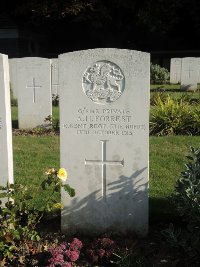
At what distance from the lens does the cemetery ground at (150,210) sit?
13.0 feet

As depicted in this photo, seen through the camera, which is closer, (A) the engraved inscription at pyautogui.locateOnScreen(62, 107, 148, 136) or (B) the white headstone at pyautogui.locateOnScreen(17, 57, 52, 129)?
(A) the engraved inscription at pyautogui.locateOnScreen(62, 107, 148, 136)

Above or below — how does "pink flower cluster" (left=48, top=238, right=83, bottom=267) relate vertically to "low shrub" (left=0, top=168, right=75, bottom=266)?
below

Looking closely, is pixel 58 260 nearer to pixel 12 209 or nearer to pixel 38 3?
pixel 12 209

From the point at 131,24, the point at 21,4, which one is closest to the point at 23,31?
the point at 21,4

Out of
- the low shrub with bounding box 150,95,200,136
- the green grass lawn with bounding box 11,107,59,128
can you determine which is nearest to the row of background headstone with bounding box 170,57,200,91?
the green grass lawn with bounding box 11,107,59,128

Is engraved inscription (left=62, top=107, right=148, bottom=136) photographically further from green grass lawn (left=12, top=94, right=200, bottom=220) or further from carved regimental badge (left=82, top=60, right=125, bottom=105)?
green grass lawn (left=12, top=94, right=200, bottom=220)

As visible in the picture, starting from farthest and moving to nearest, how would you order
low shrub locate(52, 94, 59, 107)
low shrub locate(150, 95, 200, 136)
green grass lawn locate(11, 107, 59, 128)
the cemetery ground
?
low shrub locate(52, 94, 59, 107) → green grass lawn locate(11, 107, 59, 128) → low shrub locate(150, 95, 200, 136) → the cemetery ground

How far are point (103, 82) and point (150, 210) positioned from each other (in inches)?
65.7

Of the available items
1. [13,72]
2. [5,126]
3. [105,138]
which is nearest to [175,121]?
[105,138]

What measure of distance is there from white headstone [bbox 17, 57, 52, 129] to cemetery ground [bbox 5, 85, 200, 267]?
108 centimetres

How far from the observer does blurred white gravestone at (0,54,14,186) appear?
4.11 metres

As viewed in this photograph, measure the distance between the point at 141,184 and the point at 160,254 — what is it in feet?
2.28

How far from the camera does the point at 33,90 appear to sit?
9531mm

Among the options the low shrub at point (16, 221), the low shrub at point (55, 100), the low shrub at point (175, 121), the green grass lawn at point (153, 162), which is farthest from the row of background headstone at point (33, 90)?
the low shrub at point (16, 221)
